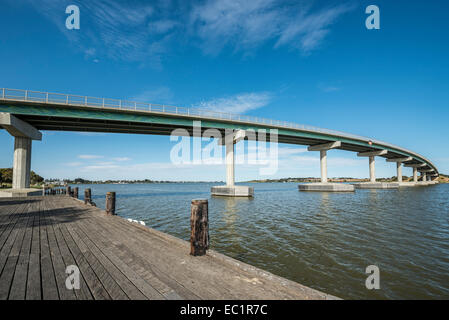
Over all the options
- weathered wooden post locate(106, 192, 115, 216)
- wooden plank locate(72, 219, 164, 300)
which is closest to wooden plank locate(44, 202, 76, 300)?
wooden plank locate(72, 219, 164, 300)

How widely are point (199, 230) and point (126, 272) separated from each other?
1.88 m

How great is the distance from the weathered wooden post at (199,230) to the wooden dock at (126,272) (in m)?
0.22

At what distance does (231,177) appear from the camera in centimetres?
3806

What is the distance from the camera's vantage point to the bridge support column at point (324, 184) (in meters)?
47.2

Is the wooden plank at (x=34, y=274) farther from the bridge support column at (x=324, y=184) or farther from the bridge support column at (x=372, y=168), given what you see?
the bridge support column at (x=372, y=168)

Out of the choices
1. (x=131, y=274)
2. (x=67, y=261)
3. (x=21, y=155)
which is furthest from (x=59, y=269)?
(x=21, y=155)

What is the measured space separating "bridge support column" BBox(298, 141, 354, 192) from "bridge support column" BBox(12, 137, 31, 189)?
53734 mm

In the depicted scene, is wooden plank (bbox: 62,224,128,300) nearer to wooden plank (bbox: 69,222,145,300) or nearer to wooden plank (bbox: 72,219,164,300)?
wooden plank (bbox: 69,222,145,300)

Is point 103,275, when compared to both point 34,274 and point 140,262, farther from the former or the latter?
point 34,274

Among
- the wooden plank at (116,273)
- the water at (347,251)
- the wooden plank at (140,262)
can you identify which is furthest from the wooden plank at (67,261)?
the water at (347,251)

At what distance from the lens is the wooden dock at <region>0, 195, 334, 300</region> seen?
3.36m

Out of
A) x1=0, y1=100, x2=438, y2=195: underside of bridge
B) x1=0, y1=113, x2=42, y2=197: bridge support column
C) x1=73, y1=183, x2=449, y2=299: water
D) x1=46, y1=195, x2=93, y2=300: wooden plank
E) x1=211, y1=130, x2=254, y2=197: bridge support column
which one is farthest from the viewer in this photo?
x1=211, y1=130, x2=254, y2=197: bridge support column
